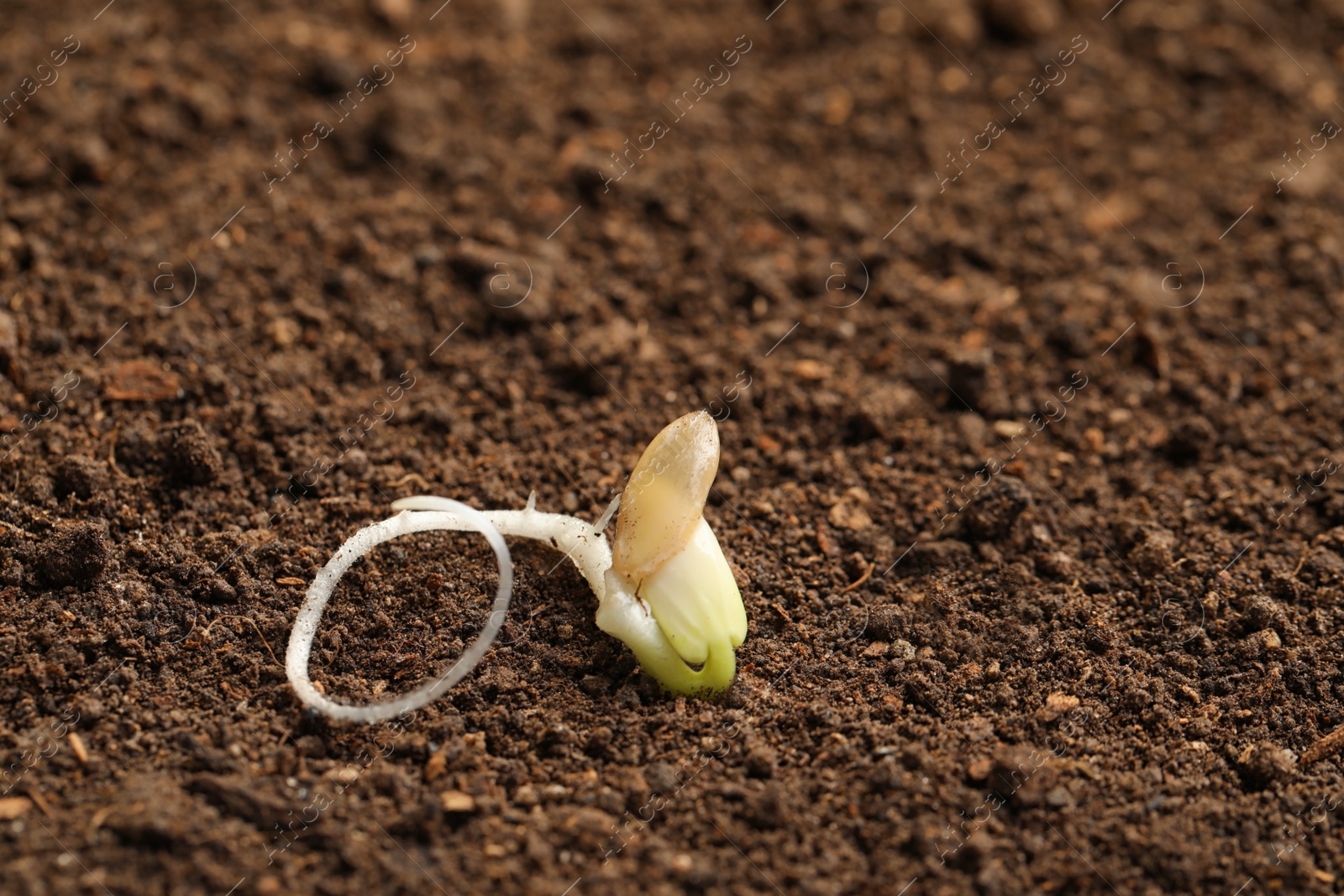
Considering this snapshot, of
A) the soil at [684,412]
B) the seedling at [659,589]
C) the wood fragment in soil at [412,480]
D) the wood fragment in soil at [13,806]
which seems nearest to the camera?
the wood fragment in soil at [13,806]

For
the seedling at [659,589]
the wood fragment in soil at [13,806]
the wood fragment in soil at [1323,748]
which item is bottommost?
the wood fragment in soil at [1323,748]

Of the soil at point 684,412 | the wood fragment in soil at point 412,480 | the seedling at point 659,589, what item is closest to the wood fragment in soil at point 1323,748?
the soil at point 684,412

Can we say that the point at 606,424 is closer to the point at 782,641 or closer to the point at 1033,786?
the point at 782,641

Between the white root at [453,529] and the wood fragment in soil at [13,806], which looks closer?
the wood fragment in soil at [13,806]

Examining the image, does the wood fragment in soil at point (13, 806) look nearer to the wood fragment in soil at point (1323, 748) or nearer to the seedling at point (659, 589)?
the seedling at point (659, 589)

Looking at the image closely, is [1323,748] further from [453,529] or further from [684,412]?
[453,529]

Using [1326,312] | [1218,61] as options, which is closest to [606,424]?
[1326,312]
